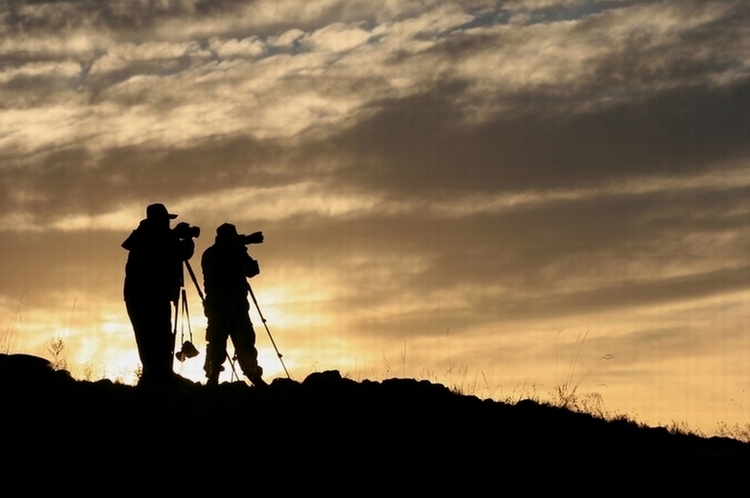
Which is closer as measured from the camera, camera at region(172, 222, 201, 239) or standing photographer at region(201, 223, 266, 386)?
camera at region(172, 222, 201, 239)

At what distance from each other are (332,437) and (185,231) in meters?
5.07

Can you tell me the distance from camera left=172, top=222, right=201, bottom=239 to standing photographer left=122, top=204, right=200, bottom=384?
0.21m

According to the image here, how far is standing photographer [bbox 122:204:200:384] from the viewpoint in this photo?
15.8 m

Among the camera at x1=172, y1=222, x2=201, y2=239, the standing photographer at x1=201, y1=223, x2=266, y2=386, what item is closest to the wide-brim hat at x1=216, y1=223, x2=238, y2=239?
the standing photographer at x1=201, y1=223, x2=266, y2=386

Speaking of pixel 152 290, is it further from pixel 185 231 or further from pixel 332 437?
pixel 332 437

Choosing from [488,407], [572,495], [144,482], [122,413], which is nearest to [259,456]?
[144,482]

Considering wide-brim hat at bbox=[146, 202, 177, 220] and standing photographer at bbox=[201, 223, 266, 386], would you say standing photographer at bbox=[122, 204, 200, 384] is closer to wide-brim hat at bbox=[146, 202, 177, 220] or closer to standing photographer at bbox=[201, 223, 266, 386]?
wide-brim hat at bbox=[146, 202, 177, 220]

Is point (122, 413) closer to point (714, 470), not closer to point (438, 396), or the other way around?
point (438, 396)

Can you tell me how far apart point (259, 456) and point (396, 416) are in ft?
8.91

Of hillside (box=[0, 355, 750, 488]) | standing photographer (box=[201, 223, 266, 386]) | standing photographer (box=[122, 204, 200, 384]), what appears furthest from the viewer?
standing photographer (box=[201, 223, 266, 386])

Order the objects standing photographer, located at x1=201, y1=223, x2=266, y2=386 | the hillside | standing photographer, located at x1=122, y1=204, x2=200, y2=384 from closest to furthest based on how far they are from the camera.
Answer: the hillside, standing photographer, located at x1=122, y1=204, x2=200, y2=384, standing photographer, located at x1=201, y1=223, x2=266, y2=386

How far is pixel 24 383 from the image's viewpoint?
48.8 ft

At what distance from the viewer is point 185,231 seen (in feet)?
53.3

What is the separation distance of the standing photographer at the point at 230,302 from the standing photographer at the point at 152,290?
2.02m
